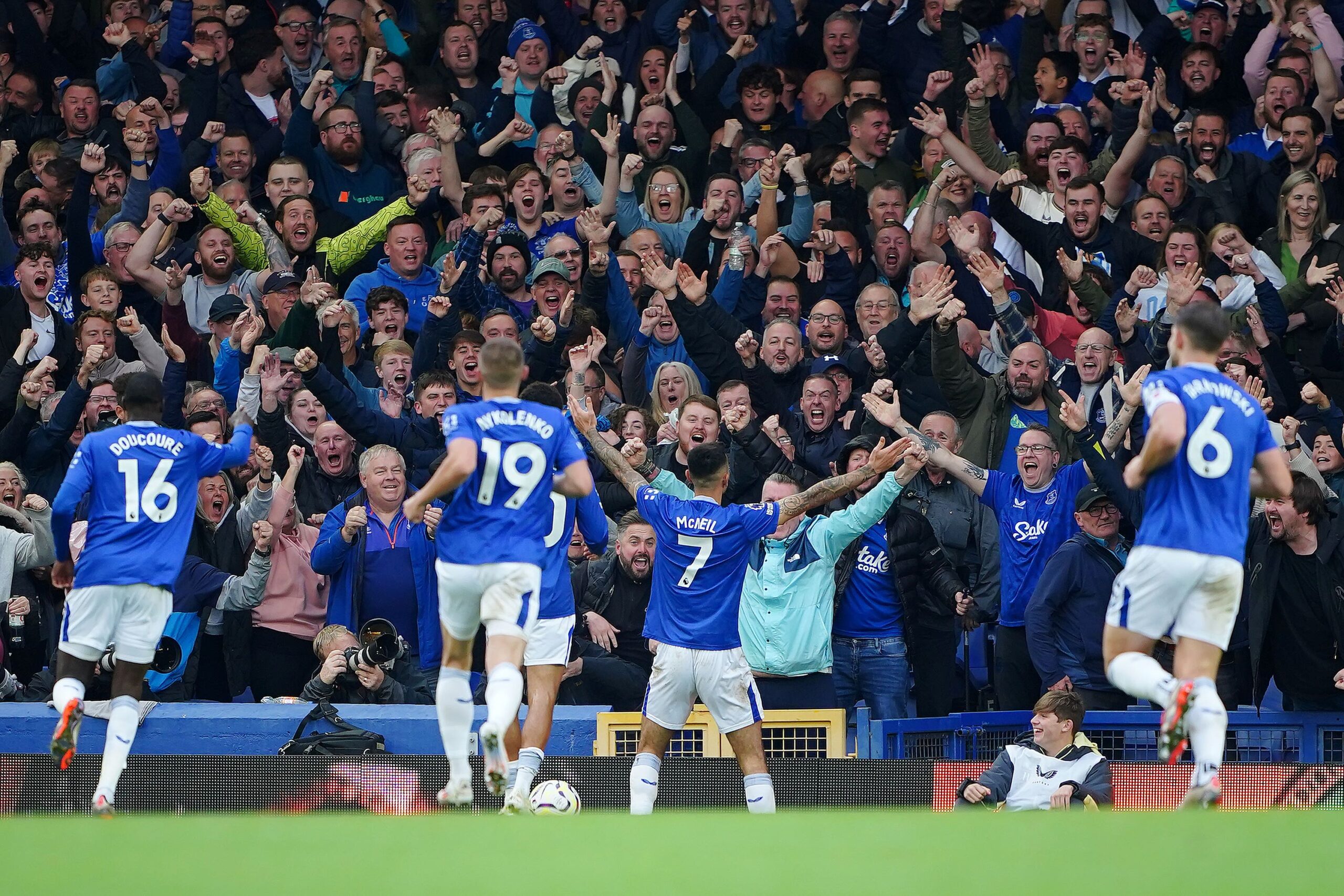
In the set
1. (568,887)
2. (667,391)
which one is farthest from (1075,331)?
(568,887)

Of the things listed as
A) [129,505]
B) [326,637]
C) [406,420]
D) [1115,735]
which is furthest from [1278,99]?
[129,505]

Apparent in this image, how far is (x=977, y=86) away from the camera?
15.3 meters

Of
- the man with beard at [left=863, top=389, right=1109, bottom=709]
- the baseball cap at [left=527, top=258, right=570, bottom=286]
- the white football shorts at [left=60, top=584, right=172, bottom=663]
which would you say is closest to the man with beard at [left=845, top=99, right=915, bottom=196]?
the baseball cap at [left=527, top=258, right=570, bottom=286]

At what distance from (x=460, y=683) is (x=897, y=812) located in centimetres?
225

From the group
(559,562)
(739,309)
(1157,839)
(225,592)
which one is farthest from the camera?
(739,309)

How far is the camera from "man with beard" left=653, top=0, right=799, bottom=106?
16.9 metres

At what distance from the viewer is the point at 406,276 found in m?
14.8

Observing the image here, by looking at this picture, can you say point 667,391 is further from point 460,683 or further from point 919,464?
point 460,683

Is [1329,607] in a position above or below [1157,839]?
above

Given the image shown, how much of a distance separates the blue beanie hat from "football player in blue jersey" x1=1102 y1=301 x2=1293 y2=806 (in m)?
10.0

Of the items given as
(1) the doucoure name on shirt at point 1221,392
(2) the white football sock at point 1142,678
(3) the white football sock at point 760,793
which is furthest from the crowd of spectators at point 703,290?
(1) the doucoure name on shirt at point 1221,392

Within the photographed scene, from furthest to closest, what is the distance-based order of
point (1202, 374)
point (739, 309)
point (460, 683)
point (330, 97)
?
point (330, 97), point (739, 309), point (460, 683), point (1202, 374)

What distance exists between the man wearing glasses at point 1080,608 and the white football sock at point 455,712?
4.41 metres

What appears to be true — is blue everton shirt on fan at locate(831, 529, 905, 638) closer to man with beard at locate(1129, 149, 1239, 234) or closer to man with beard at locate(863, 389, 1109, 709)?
man with beard at locate(863, 389, 1109, 709)
